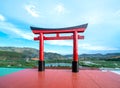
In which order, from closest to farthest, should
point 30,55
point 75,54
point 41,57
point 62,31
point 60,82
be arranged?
1. point 60,82
2. point 75,54
3. point 62,31
4. point 41,57
5. point 30,55

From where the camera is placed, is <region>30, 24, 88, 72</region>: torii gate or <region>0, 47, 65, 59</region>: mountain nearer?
<region>30, 24, 88, 72</region>: torii gate

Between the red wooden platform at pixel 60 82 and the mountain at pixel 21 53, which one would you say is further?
the mountain at pixel 21 53

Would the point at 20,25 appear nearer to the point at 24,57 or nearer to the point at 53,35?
the point at 24,57

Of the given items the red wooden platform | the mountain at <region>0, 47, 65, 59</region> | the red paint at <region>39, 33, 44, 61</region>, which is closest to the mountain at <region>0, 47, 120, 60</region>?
the mountain at <region>0, 47, 65, 59</region>

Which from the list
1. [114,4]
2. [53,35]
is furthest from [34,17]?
[114,4]

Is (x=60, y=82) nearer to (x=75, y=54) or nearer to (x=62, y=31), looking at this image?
(x=75, y=54)

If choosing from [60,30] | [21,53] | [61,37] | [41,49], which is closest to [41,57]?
[41,49]

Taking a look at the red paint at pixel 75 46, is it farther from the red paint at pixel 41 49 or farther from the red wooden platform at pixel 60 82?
the red wooden platform at pixel 60 82

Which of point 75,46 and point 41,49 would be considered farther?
point 41,49

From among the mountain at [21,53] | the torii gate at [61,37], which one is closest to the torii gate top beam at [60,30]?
the torii gate at [61,37]

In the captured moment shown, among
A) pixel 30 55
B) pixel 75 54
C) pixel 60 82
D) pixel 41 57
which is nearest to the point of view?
pixel 60 82

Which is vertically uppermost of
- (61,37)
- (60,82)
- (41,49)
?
(61,37)

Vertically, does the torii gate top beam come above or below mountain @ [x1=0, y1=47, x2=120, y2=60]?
above

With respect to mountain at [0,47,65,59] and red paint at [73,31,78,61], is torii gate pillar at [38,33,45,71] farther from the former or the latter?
mountain at [0,47,65,59]
